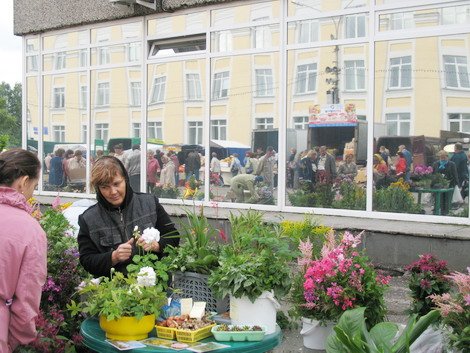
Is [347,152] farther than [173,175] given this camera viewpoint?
No

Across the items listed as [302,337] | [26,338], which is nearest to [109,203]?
[26,338]

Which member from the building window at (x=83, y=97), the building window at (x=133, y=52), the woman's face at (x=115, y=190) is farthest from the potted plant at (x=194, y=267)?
the building window at (x=83, y=97)

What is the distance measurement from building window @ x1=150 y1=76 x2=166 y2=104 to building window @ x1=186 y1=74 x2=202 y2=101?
52 cm

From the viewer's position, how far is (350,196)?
8.50 m

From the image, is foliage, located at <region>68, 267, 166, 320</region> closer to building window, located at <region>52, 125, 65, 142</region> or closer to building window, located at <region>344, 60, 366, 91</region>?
building window, located at <region>344, 60, 366, 91</region>

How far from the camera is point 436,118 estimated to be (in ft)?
25.3

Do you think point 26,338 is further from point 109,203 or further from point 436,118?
point 436,118

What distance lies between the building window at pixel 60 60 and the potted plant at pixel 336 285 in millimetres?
8853

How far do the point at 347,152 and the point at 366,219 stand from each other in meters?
0.85

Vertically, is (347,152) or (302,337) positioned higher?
(347,152)

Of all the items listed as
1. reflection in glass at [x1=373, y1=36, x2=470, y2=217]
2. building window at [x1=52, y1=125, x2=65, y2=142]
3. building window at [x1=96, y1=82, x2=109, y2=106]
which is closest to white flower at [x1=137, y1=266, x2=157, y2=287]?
reflection in glass at [x1=373, y1=36, x2=470, y2=217]

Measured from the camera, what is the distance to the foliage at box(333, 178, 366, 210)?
27.6 ft

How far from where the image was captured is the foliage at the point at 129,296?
3.11 metres

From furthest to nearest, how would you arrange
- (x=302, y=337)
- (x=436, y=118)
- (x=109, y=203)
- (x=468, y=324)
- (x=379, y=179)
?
(x=379, y=179), (x=436, y=118), (x=302, y=337), (x=109, y=203), (x=468, y=324)
